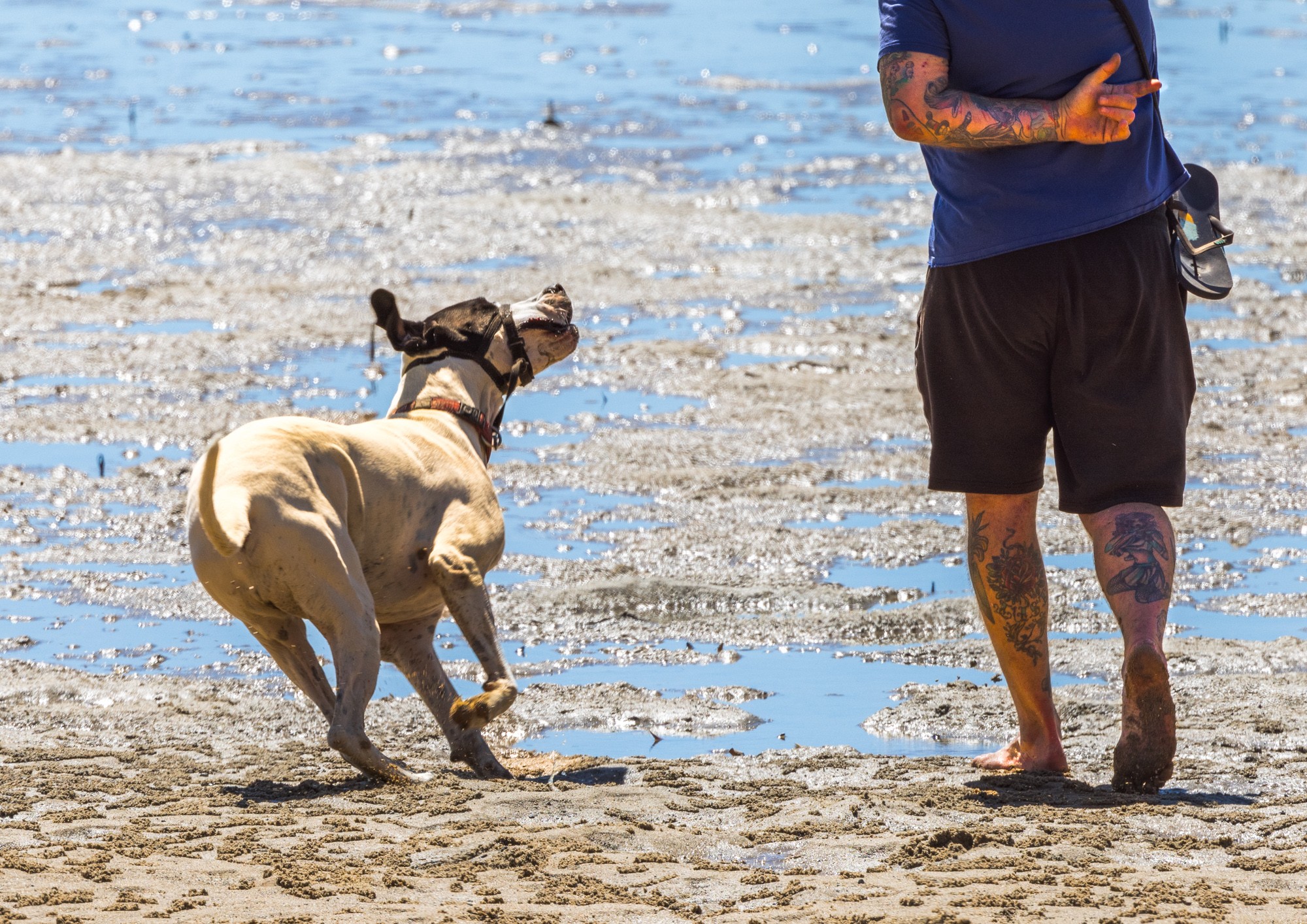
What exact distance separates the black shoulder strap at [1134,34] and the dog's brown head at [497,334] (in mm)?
2173

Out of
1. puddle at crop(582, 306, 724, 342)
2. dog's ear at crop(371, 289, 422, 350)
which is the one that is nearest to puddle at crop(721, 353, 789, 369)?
puddle at crop(582, 306, 724, 342)

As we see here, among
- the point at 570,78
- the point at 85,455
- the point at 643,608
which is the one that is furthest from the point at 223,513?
the point at 570,78

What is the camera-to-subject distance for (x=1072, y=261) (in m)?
4.29

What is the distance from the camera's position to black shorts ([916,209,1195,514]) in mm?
4285

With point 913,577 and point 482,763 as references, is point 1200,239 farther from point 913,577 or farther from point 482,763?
point 913,577

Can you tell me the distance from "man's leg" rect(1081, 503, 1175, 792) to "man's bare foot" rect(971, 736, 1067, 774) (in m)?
0.27

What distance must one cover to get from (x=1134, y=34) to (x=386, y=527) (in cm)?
233

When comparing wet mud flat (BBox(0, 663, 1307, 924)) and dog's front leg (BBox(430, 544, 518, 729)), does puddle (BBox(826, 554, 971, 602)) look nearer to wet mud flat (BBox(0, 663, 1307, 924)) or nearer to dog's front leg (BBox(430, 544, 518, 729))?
wet mud flat (BBox(0, 663, 1307, 924))

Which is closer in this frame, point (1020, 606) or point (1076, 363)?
point (1076, 363)

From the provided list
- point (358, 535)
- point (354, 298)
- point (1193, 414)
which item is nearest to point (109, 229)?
point (354, 298)

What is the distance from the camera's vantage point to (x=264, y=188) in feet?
48.5

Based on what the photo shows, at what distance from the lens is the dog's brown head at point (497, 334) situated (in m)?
5.72

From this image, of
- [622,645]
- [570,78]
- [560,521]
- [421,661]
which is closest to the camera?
[421,661]

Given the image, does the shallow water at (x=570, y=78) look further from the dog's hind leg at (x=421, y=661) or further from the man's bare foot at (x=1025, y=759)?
the man's bare foot at (x=1025, y=759)
